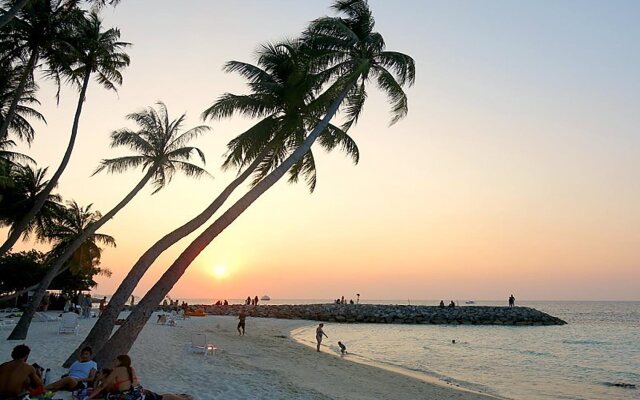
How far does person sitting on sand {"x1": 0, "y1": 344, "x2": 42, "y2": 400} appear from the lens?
7.64 metres

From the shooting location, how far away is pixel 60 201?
1088 inches

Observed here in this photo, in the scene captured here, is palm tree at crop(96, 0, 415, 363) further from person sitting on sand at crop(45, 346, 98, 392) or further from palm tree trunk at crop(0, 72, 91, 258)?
palm tree trunk at crop(0, 72, 91, 258)

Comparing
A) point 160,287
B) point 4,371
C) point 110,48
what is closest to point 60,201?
point 110,48

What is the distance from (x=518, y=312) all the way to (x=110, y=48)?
6470cm

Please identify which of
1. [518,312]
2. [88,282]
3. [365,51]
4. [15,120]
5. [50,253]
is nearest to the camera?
[365,51]

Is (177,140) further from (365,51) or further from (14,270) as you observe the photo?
(14,270)


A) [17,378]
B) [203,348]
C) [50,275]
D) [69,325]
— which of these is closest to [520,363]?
[203,348]

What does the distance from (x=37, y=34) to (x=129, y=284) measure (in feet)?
30.7

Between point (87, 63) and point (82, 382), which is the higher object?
point (87, 63)

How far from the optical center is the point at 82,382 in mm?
9688

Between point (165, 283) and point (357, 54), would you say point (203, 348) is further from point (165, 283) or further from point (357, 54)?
point (357, 54)

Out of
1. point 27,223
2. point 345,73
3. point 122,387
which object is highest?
point 345,73

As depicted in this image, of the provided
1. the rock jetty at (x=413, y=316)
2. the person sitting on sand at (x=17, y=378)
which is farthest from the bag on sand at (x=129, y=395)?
the rock jetty at (x=413, y=316)

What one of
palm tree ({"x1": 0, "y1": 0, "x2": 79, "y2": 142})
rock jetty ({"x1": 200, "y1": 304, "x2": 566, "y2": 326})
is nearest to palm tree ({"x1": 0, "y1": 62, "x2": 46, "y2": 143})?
palm tree ({"x1": 0, "y1": 0, "x2": 79, "y2": 142})
